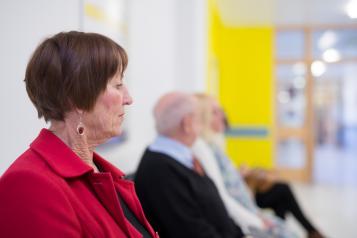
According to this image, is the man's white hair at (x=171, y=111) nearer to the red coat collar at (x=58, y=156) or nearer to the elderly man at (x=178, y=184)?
the elderly man at (x=178, y=184)

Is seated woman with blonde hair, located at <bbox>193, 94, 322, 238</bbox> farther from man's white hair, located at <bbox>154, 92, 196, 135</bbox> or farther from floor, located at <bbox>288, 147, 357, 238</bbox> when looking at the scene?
floor, located at <bbox>288, 147, 357, 238</bbox>

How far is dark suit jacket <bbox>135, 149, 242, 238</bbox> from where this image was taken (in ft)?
6.69

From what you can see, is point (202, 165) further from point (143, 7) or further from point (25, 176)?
point (25, 176)

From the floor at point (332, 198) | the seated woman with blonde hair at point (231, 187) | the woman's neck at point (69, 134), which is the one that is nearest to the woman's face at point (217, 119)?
the seated woman with blonde hair at point (231, 187)

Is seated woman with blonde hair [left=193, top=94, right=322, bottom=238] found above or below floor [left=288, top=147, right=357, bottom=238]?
above

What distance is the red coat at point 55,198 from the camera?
94cm

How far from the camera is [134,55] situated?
3.14m

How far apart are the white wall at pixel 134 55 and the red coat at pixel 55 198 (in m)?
0.45

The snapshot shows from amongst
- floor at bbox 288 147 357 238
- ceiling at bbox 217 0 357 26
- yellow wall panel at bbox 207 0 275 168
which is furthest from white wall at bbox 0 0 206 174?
yellow wall panel at bbox 207 0 275 168

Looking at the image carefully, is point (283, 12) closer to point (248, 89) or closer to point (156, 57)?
point (248, 89)

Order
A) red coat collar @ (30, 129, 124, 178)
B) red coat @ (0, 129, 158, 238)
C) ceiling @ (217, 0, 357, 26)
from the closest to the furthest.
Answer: red coat @ (0, 129, 158, 238), red coat collar @ (30, 129, 124, 178), ceiling @ (217, 0, 357, 26)

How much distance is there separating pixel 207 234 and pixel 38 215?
1362mm

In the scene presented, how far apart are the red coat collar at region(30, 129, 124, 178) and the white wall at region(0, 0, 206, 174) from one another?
0.41 meters

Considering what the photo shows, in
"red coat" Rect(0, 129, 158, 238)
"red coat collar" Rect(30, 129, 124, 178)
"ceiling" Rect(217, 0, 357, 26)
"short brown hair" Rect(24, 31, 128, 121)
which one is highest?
"ceiling" Rect(217, 0, 357, 26)
